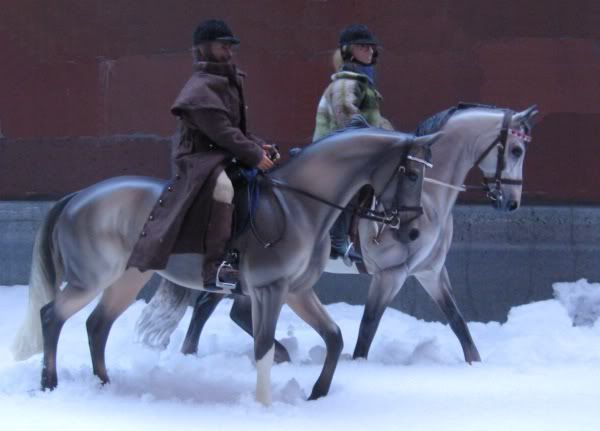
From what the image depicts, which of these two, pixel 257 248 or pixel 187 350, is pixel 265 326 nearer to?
pixel 257 248

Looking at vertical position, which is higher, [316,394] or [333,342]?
[333,342]

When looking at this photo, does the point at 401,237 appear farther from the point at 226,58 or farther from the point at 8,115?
the point at 8,115

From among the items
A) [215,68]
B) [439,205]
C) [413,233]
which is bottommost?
[439,205]

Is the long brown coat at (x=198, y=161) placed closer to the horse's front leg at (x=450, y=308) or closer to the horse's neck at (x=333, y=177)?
the horse's neck at (x=333, y=177)

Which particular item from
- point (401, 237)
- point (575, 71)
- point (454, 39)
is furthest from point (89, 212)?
point (575, 71)

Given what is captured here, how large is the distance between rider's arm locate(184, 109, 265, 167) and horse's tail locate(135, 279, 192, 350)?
5.54ft

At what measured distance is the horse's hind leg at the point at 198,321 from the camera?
6.54 m

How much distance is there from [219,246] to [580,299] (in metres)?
4.27

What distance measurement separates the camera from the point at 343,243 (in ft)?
20.8

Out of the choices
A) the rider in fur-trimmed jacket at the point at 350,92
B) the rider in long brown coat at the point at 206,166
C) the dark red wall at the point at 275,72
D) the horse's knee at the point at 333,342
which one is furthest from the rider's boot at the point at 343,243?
the dark red wall at the point at 275,72

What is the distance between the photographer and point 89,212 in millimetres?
5234

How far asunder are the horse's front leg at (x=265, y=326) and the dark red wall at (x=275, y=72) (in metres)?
3.91

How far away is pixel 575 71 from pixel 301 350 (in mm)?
3591

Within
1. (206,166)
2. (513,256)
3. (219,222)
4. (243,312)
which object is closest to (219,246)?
(219,222)
